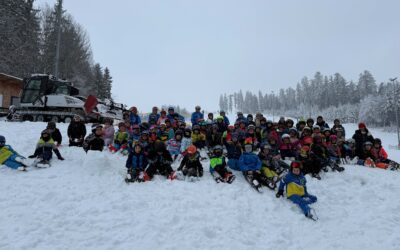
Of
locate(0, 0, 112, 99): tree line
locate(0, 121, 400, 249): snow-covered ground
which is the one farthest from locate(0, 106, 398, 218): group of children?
locate(0, 0, 112, 99): tree line

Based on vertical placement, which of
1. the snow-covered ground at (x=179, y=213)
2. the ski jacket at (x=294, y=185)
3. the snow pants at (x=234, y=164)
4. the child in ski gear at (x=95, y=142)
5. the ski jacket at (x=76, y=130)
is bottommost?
the snow-covered ground at (x=179, y=213)

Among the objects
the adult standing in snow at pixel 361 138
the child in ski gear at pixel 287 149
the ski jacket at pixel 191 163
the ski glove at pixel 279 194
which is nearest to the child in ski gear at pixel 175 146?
the ski jacket at pixel 191 163

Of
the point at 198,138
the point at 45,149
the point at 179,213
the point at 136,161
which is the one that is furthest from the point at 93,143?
the point at 179,213

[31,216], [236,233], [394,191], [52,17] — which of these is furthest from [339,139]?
[52,17]

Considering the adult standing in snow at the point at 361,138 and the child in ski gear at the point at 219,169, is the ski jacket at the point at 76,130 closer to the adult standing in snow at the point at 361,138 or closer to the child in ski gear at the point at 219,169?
the child in ski gear at the point at 219,169

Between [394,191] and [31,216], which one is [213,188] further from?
[394,191]

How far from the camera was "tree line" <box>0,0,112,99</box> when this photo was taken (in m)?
25.5

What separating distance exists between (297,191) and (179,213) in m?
3.07

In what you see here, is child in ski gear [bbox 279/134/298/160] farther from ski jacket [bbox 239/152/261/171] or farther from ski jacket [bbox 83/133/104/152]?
ski jacket [bbox 83/133/104/152]

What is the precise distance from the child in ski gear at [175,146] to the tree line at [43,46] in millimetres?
17965

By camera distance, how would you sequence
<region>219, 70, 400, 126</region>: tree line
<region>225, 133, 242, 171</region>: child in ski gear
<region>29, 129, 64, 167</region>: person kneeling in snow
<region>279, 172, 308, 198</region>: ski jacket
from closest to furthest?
<region>279, 172, 308, 198</region>: ski jacket, <region>29, 129, 64, 167</region>: person kneeling in snow, <region>225, 133, 242, 171</region>: child in ski gear, <region>219, 70, 400, 126</region>: tree line

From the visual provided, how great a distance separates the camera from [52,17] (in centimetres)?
3603

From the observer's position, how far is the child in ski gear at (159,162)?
737 centimetres

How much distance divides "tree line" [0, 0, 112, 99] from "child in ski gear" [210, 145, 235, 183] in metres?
20.2
